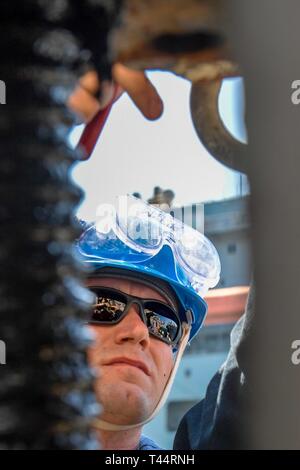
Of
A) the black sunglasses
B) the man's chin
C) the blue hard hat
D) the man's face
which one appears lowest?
the man's chin

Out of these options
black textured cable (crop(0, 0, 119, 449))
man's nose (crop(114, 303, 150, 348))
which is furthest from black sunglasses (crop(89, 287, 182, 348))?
black textured cable (crop(0, 0, 119, 449))

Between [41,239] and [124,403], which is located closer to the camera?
[41,239]

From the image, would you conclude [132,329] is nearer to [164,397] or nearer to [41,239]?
[164,397]

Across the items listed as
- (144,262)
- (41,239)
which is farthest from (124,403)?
(41,239)

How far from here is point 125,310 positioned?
1.02m

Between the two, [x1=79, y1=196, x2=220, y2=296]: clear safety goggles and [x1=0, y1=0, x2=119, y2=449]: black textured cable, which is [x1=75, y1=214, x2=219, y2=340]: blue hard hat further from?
[x1=0, y1=0, x2=119, y2=449]: black textured cable

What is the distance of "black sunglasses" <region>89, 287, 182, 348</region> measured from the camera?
101 cm

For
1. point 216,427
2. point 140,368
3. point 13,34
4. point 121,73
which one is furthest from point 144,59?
point 13,34

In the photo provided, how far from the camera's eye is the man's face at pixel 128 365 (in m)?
0.99

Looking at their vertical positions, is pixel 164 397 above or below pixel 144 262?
below

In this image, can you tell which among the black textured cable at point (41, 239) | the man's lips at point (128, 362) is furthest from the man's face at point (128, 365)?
the black textured cable at point (41, 239)

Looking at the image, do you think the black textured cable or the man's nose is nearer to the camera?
the black textured cable

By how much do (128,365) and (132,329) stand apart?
0.13ft

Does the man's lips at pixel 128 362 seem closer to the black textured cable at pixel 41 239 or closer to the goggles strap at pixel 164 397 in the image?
the goggles strap at pixel 164 397
